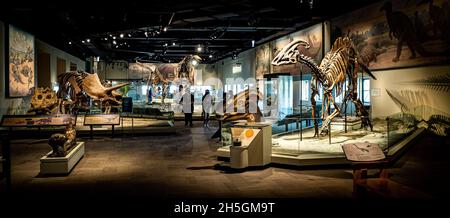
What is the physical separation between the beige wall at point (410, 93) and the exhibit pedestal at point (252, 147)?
4.58 metres

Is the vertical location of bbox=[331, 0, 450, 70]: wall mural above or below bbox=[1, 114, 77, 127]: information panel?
above

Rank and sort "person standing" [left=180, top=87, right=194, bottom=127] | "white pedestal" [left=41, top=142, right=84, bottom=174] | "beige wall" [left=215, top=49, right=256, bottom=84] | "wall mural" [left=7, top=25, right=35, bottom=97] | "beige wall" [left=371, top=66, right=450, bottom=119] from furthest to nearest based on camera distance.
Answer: "beige wall" [left=215, top=49, right=256, bottom=84] < "person standing" [left=180, top=87, right=194, bottom=127] < "wall mural" [left=7, top=25, right=35, bottom=97] < "beige wall" [left=371, top=66, right=450, bottom=119] < "white pedestal" [left=41, top=142, right=84, bottom=174]

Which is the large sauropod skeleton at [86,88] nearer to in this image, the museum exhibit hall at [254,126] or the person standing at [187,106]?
the museum exhibit hall at [254,126]

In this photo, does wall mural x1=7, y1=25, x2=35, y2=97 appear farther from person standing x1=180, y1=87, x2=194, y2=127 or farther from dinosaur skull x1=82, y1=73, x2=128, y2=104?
person standing x1=180, y1=87, x2=194, y2=127

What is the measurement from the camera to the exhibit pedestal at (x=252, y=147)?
842 cm

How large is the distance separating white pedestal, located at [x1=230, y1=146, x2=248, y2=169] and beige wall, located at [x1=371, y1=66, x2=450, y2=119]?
16.9 feet

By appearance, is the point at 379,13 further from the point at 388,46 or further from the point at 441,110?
the point at 441,110

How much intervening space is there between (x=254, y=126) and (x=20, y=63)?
1075 centimetres

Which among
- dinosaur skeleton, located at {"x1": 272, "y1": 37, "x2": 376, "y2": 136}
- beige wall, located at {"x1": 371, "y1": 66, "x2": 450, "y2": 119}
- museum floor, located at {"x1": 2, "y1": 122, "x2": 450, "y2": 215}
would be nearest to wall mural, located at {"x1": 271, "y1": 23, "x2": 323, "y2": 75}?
beige wall, located at {"x1": 371, "y1": 66, "x2": 450, "y2": 119}

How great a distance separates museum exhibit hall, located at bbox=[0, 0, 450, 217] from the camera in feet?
20.8

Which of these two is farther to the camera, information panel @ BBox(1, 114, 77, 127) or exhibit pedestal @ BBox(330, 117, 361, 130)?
information panel @ BBox(1, 114, 77, 127)

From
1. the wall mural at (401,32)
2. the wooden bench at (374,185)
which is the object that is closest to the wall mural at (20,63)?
the wall mural at (401,32)

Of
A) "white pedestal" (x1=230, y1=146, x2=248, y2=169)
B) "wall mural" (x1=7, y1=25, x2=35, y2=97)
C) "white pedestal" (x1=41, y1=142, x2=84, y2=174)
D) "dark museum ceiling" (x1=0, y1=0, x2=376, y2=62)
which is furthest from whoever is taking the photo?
"wall mural" (x1=7, y1=25, x2=35, y2=97)

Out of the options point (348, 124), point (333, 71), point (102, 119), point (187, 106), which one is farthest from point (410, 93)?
point (187, 106)
